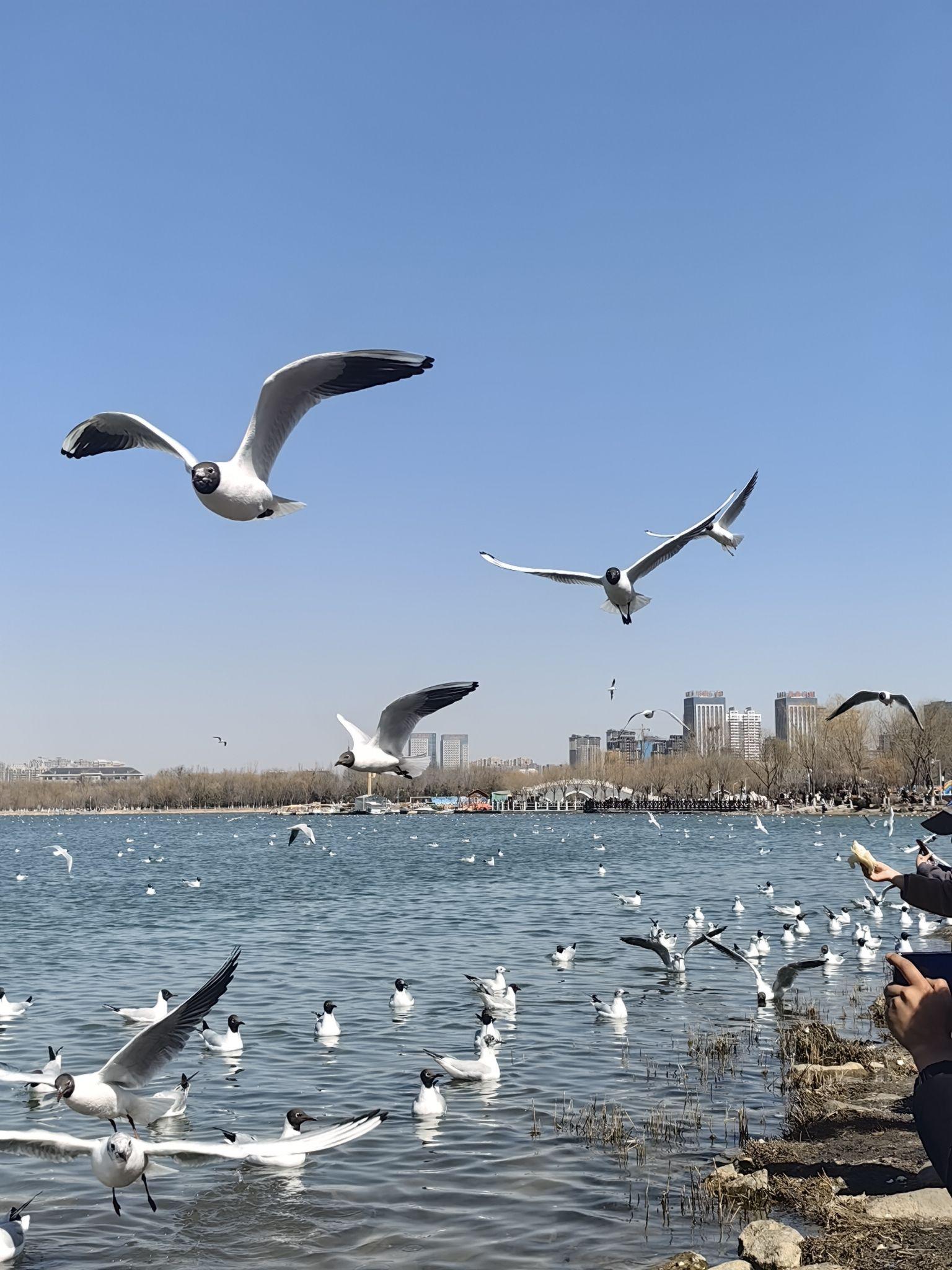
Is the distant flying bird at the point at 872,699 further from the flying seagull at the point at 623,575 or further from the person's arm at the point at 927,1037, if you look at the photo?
the person's arm at the point at 927,1037

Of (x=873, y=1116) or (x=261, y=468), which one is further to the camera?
(x=873, y=1116)

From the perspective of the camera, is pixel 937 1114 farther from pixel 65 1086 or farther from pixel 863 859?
pixel 65 1086

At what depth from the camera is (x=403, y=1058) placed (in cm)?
1591

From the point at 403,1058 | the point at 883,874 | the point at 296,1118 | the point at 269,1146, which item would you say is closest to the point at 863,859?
the point at 883,874

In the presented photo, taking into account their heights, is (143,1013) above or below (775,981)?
below

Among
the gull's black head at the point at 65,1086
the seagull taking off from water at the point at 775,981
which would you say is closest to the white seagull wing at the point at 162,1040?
the gull's black head at the point at 65,1086

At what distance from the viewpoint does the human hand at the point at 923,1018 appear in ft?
9.59

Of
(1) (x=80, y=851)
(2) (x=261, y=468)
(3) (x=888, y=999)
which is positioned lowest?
(1) (x=80, y=851)

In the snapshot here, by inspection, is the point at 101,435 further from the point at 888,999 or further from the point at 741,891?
the point at 741,891

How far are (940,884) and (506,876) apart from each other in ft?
151

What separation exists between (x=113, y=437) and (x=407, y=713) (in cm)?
248

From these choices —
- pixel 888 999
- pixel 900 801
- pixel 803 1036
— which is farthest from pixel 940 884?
pixel 900 801

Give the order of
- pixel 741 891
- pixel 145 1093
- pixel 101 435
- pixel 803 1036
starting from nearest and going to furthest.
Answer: pixel 101 435 → pixel 145 1093 → pixel 803 1036 → pixel 741 891

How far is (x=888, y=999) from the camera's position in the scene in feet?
9.79
